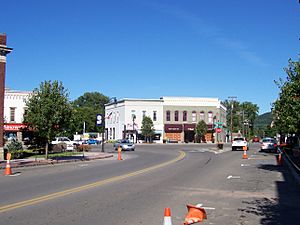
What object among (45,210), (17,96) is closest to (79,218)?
(45,210)

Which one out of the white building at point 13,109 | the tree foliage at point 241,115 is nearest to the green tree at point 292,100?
the white building at point 13,109

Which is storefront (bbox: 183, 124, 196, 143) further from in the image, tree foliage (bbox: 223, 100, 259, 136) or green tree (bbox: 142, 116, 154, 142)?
tree foliage (bbox: 223, 100, 259, 136)

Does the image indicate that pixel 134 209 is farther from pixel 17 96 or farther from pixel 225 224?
pixel 17 96

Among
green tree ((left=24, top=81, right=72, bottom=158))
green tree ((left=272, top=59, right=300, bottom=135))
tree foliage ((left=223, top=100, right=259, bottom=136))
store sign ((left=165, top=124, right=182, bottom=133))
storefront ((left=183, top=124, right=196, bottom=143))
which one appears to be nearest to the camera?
green tree ((left=272, top=59, right=300, bottom=135))

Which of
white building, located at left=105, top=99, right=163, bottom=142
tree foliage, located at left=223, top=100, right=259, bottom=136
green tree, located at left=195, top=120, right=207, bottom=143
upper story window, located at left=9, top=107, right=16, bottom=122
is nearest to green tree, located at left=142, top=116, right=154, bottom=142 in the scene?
white building, located at left=105, top=99, right=163, bottom=142

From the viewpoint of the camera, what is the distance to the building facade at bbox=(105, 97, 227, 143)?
81812 mm

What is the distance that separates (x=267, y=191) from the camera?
13.5 m

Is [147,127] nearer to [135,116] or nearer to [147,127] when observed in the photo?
[147,127]

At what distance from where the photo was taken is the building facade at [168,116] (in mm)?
81812

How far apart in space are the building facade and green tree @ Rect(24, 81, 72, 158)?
5233cm

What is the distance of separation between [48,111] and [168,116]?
57.6m

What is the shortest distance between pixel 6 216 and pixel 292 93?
13.7 meters

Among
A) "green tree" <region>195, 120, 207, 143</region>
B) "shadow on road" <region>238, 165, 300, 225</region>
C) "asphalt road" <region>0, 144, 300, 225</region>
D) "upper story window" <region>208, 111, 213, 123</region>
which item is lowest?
"shadow on road" <region>238, 165, 300, 225</region>

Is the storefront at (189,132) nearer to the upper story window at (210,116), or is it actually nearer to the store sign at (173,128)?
the store sign at (173,128)
